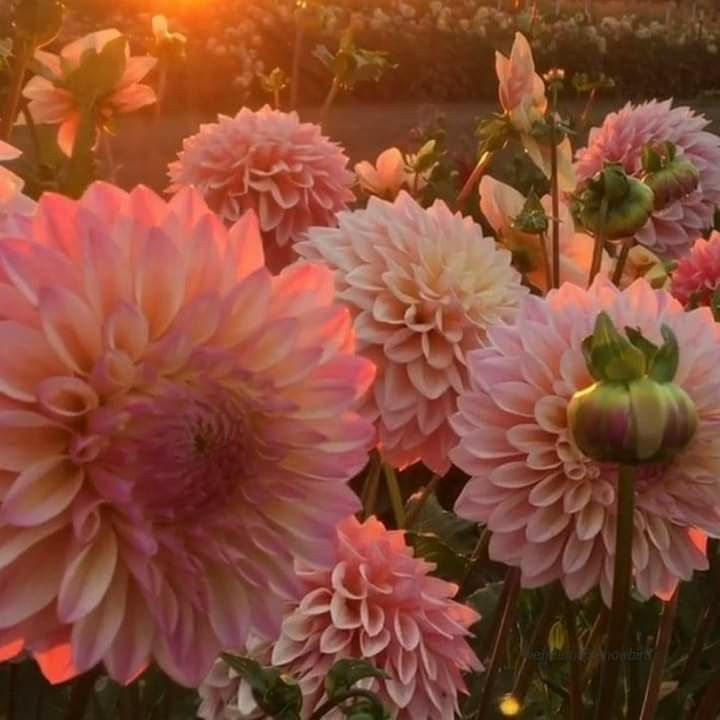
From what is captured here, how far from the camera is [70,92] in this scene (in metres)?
0.96

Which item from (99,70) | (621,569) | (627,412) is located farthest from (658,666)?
(99,70)

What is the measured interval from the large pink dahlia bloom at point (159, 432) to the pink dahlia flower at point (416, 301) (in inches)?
15.5

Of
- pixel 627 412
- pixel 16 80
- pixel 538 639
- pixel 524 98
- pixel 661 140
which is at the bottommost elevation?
pixel 661 140

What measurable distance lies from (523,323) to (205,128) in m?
0.67

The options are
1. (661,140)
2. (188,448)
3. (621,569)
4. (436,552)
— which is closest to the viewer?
(188,448)

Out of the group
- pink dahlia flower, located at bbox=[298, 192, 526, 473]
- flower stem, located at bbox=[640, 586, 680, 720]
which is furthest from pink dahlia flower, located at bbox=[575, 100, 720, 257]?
flower stem, located at bbox=[640, 586, 680, 720]

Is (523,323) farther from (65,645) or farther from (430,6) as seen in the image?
(430,6)

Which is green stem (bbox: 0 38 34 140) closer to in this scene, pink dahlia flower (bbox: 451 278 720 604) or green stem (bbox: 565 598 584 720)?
pink dahlia flower (bbox: 451 278 720 604)

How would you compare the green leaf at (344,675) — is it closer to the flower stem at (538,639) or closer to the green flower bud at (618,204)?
the flower stem at (538,639)

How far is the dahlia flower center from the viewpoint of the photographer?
55 centimetres

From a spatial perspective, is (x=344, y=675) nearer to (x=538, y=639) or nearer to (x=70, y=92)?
(x=538, y=639)

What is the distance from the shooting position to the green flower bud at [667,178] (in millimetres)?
1205

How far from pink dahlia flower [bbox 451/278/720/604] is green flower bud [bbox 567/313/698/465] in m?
0.19

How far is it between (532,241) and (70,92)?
45 centimetres
